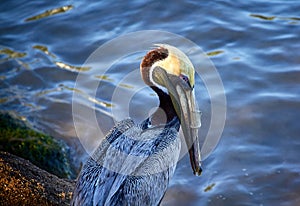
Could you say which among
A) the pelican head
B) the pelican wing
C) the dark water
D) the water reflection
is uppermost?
the pelican head

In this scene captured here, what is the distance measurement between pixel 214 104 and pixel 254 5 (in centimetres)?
311

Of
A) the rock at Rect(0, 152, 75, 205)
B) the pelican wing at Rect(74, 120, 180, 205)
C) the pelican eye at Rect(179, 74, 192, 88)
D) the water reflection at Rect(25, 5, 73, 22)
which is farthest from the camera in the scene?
the water reflection at Rect(25, 5, 73, 22)

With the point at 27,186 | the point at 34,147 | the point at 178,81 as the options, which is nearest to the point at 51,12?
the point at 34,147

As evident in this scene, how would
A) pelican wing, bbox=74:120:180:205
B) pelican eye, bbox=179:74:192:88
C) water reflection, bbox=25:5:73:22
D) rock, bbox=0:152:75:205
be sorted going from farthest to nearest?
water reflection, bbox=25:5:73:22
pelican eye, bbox=179:74:192:88
rock, bbox=0:152:75:205
pelican wing, bbox=74:120:180:205

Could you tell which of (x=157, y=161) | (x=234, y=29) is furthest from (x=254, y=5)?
(x=157, y=161)

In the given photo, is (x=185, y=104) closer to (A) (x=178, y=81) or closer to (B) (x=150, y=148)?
(A) (x=178, y=81)

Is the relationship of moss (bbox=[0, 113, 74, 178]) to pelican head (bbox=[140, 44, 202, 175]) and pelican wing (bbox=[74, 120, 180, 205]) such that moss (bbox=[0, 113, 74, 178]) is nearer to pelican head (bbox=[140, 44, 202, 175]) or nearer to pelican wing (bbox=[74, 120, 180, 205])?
pelican wing (bbox=[74, 120, 180, 205])

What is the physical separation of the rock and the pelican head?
4.92ft

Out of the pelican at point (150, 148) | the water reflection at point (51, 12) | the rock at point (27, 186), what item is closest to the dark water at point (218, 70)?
the water reflection at point (51, 12)

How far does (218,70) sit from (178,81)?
4.04 metres

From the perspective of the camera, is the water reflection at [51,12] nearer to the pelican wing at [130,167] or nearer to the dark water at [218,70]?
the dark water at [218,70]

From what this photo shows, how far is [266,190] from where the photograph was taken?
795cm

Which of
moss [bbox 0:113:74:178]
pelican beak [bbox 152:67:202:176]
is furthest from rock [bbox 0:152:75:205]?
pelican beak [bbox 152:67:202:176]

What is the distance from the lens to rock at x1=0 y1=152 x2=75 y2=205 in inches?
242
